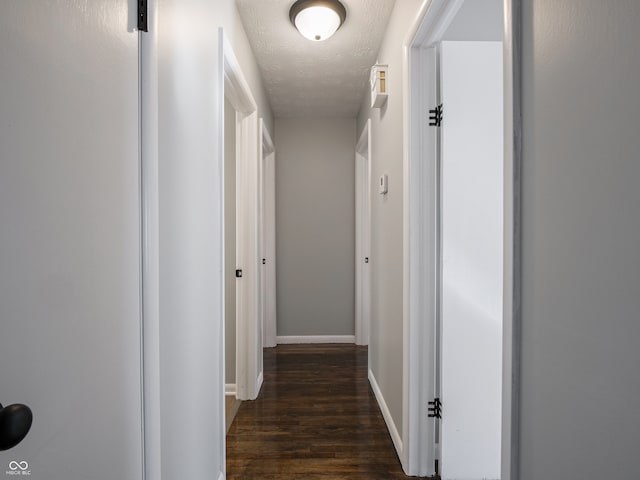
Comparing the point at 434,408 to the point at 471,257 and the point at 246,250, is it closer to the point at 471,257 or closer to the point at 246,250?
the point at 471,257

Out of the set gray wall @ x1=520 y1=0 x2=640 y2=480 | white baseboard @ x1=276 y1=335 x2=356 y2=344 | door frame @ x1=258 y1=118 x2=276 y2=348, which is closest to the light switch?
gray wall @ x1=520 y1=0 x2=640 y2=480

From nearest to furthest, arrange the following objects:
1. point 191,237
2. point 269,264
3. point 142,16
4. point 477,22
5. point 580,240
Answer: point 580,240 < point 142,16 < point 191,237 < point 477,22 < point 269,264

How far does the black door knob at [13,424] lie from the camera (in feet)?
1.75

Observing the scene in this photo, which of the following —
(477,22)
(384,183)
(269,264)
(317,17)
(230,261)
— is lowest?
(269,264)

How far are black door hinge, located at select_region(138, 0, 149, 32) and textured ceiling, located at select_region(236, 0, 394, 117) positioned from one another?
135 centimetres

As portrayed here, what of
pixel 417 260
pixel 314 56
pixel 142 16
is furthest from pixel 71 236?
pixel 314 56

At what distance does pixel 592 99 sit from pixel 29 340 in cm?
100

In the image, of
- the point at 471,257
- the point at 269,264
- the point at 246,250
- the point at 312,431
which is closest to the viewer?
the point at 471,257

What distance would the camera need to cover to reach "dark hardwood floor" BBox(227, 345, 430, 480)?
6.32 ft

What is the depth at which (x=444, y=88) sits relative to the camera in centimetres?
177

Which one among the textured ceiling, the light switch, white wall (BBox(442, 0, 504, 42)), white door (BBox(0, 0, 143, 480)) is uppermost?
the textured ceiling

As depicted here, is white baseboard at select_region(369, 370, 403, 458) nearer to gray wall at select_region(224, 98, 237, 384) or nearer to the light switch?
gray wall at select_region(224, 98, 237, 384)

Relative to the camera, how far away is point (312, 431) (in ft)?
7.55

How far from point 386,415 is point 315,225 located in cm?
229
